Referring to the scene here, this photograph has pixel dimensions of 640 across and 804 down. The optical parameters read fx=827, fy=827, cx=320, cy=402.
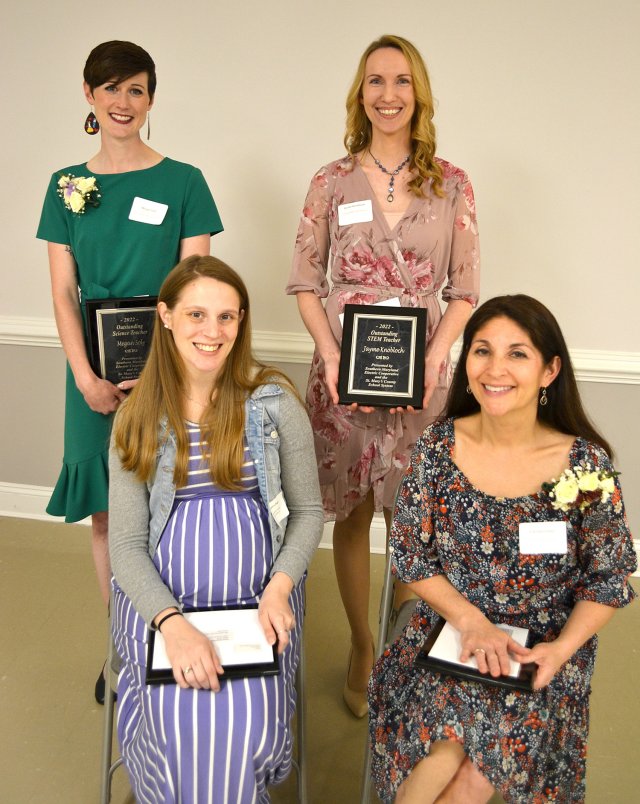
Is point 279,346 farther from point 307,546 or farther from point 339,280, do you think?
point 307,546

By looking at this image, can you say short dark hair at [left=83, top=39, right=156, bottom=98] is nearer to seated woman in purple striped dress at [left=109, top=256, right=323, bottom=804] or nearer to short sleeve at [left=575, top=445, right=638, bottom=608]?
seated woman in purple striped dress at [left=109, top=256, right=323, bottom=804]

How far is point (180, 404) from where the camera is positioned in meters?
2.25

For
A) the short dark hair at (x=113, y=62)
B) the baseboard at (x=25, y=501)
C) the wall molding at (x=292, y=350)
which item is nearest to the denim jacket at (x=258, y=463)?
the short dark hair at (x=113, y=62)

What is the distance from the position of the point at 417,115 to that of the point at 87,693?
7.56ft

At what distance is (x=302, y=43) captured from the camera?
11.6ft

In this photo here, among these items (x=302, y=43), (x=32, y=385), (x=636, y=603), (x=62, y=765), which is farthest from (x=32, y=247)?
(x=636, y=603)

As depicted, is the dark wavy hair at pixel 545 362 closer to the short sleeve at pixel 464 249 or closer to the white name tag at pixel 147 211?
the short sleeve at pixel 464 249

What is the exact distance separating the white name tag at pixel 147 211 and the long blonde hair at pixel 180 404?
0.50 metres

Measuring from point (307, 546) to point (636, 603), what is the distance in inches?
84.6

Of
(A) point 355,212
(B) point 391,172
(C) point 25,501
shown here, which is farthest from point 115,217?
(C) point 25,501

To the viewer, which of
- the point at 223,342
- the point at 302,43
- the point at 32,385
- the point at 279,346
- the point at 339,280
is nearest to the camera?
the point at 223,342

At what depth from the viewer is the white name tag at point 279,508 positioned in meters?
2.20

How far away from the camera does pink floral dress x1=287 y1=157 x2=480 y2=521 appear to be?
8.41ft

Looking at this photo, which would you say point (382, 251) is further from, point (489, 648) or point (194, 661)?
point (194, 661)
